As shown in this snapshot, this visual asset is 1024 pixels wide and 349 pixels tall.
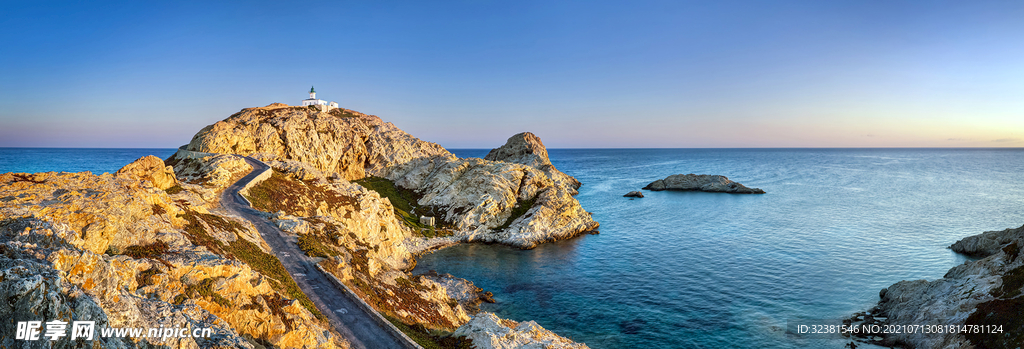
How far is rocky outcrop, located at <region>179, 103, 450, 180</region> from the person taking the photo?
75.5m

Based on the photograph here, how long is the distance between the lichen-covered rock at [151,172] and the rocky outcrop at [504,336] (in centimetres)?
3214

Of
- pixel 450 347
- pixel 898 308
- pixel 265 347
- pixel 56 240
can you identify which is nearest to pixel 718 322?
pixel 898 308

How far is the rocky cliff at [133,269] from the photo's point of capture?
11.6 m

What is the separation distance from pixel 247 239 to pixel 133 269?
13.9 meters

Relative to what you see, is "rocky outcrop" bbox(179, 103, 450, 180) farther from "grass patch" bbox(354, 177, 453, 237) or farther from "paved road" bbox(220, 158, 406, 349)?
"paved road" bbox(220, 158, 406, 349)

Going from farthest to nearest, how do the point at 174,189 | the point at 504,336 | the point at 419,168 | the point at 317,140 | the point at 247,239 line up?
Answer: the point at 419,168
the point at 317,140
the point at 174,189
the point at 247,239
the point at 504,336

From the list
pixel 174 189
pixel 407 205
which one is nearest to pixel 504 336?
pixel 174 189

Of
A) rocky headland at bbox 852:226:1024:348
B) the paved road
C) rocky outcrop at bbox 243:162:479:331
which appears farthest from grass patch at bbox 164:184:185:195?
rocky headland at bbox 852:226:1024:348

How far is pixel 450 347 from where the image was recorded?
2561cm

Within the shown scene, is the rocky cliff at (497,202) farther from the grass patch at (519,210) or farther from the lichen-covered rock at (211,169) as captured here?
the lichen-covered rock at (211,169)

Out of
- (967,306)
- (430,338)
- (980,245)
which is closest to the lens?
(430,338)

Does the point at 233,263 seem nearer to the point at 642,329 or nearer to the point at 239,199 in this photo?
the point at 239,199

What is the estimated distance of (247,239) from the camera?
32.1 meters

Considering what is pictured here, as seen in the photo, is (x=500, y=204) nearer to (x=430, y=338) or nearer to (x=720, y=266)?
(x=720, y=266)
